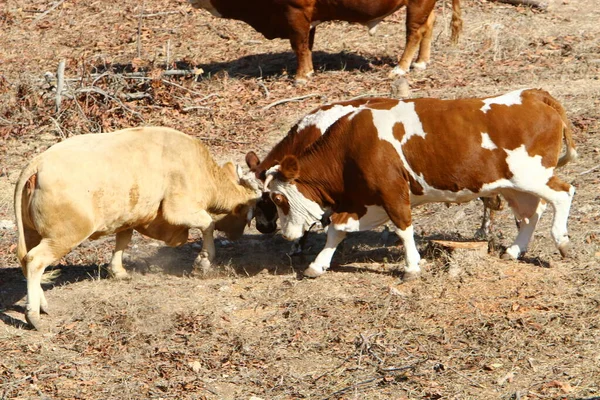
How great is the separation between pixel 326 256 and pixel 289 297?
740 mm

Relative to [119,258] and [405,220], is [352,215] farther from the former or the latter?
[119,258]

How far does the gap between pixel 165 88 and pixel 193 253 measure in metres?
5.27

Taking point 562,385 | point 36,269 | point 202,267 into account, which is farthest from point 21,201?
point 562,385

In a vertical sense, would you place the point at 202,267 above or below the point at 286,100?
below

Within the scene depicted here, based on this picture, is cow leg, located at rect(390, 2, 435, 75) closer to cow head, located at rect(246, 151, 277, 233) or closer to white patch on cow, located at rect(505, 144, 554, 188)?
cow head, located at rect(246, 151, 277, 233)

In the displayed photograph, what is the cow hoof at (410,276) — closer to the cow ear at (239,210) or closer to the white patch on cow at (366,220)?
the white patch on cow at (366,220)

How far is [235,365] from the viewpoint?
802 centimetres

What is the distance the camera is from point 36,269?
8.63 meters

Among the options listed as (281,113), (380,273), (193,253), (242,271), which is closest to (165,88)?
(281,113)

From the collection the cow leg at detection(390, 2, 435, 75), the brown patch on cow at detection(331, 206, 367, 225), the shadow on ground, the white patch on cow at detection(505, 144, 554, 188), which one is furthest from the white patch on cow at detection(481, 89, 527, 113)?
the shadow on ground

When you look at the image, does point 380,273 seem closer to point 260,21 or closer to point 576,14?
point 260,21

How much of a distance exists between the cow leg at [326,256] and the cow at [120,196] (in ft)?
3.85

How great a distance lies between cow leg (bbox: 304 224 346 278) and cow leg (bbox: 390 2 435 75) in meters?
7.16

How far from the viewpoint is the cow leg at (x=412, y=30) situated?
641 inches
